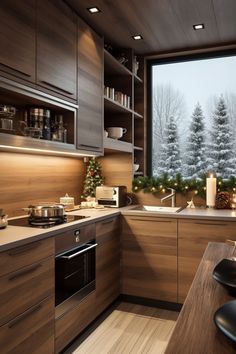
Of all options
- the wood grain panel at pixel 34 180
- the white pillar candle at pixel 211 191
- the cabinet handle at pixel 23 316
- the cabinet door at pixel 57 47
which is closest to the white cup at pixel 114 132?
the wood grain panel at pixel 34 180

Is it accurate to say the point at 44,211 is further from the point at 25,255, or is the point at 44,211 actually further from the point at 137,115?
the point at 137,115

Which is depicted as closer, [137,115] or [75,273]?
[75,273]

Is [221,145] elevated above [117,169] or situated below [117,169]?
above

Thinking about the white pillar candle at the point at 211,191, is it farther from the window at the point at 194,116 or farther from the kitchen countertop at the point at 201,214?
the window at the point at 194,116

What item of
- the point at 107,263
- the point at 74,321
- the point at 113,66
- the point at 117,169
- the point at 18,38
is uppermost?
the point at 113,66

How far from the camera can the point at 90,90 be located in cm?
280

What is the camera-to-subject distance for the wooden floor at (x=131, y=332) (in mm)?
2232

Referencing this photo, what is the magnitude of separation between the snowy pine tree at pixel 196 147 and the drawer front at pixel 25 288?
7.51 feet

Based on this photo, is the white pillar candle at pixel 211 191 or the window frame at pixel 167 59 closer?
the white pillar candle at pixel 211 191

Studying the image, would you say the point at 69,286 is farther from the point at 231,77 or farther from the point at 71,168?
the point at 231,77

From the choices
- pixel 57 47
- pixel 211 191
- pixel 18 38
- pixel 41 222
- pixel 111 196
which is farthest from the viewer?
pixel 111 196

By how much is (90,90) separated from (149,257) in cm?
159

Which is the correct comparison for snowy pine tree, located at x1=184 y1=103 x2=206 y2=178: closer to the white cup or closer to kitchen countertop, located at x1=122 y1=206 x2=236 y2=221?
kitchen countertop, located at x1=122 y1=206 x2=236 y2=221

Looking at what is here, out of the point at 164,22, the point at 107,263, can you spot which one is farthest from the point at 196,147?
the point at 107,263
